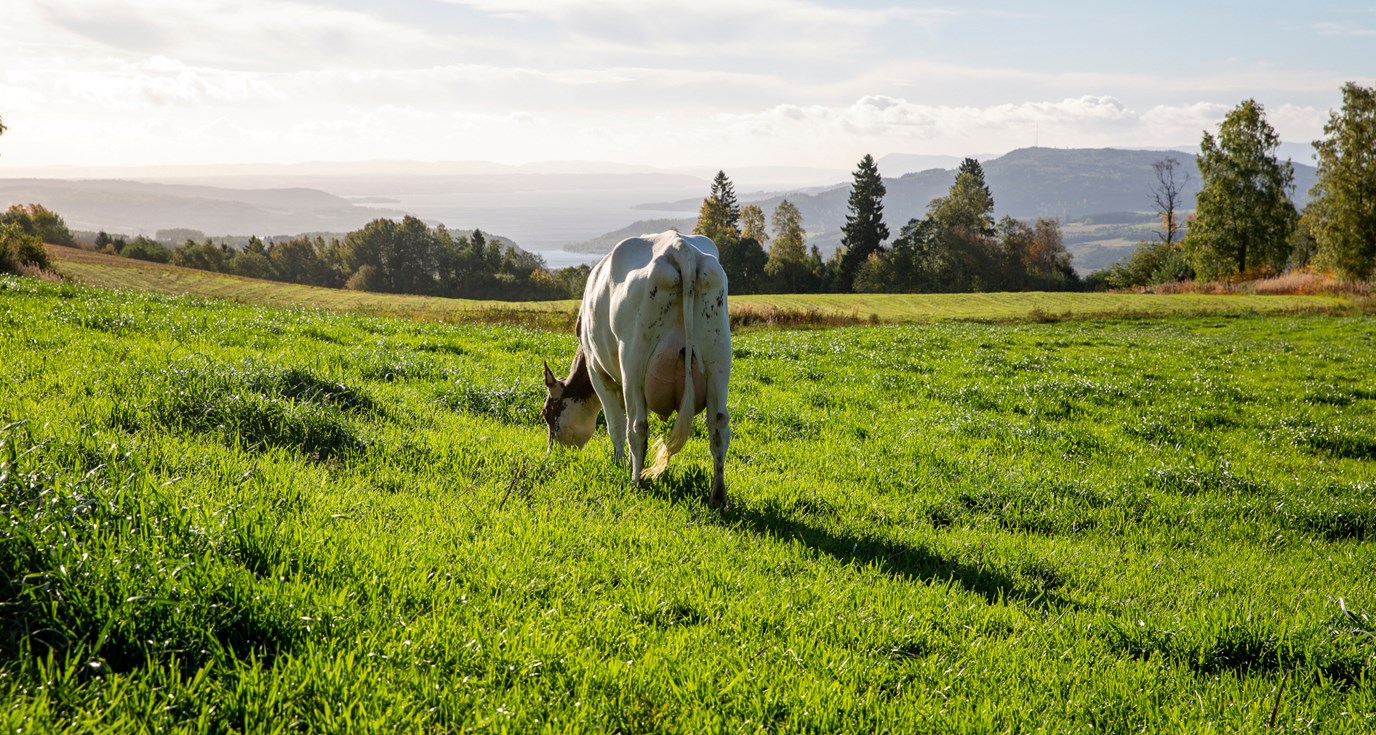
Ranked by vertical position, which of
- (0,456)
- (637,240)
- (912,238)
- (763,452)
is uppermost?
(912,238)

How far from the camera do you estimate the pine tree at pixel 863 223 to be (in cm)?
10775

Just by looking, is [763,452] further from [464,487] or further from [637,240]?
[464,487]

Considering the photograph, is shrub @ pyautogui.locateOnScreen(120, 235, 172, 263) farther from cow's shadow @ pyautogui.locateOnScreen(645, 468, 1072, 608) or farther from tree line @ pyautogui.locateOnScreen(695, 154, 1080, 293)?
cow's shadow @ pyautogui.locateOnScreen(645, 468, 1072, 608)

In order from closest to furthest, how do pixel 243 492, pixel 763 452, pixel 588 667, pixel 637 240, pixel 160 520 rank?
pixel 588 667 → pixel 160 520 → pixel 243 492 → pixel 637 240 → pixel 763 452

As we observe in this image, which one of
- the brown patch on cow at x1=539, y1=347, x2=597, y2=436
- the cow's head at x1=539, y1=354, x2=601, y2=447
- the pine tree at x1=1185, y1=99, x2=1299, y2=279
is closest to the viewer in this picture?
the cow's head at x1=539, y1=354, x2=601, y2=447

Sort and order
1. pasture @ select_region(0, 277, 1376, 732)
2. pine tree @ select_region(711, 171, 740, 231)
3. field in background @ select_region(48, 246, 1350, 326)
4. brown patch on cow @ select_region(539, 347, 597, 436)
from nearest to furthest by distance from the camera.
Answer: pasture @ select_region(0, 277, 1376, 732) → brown patch on cow @ select_region(539, 347, 597, 436) → field in background @ select_region(48, 246, 1350, 326) → pine tree @ select_region(711, 171, 740, 231)

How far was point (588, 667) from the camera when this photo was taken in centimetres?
390

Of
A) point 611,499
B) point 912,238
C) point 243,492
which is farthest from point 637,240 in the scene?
point 912,238

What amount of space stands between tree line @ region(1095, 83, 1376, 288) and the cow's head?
68309mm

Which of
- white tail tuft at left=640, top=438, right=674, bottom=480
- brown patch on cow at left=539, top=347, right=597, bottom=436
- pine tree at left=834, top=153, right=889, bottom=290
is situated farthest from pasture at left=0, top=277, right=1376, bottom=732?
pine tree at left=834, top=153, right=889, bottom=290

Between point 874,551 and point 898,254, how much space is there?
3928 inches

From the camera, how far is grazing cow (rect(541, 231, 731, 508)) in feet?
25.2

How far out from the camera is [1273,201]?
226ft

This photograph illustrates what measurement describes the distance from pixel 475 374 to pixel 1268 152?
79594 mm
